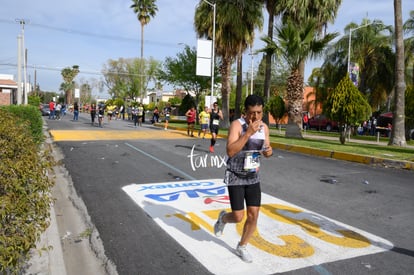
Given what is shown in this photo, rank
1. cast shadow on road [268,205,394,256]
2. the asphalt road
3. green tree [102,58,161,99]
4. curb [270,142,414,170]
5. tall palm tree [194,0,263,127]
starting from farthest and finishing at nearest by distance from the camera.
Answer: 1. green tree [102,58,161,99]
2. tall palm tree [194,0,263,127]
3. curb [270,142,414,170]
4. cast shadow on road [268,205,394,256]
5. the asphalt road

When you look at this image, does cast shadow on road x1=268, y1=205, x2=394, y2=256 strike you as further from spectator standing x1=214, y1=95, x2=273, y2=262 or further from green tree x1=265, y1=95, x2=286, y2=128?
green tree x1=265, y1=95, x2=286, y2=128

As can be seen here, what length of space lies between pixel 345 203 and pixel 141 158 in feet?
20.8

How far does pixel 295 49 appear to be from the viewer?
17.4 meters

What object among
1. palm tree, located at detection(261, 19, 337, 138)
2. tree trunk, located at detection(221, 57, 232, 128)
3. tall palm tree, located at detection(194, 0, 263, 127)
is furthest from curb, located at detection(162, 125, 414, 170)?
tall palm tree, located at detection(194, 0, 263, 127)

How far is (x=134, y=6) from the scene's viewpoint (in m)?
48.2

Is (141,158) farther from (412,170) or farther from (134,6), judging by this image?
(134,6)

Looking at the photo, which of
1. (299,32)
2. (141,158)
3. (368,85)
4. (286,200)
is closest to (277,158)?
(141,158)

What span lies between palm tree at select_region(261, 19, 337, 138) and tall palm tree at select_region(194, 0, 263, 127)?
238 inches

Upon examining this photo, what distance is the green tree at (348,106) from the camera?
47.9 ft

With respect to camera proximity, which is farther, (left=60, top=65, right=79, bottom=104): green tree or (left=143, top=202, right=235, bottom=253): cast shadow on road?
(left=60, top=65, right=79, bottom=104): green tree

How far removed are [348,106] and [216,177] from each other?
8.80 meters

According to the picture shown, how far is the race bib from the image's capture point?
3674 millimetres

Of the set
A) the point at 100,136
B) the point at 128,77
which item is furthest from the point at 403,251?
the point at 128,77

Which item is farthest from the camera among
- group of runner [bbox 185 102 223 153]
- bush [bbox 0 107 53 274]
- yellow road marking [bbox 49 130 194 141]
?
yellow road marking [bbox 49 130 194 141]
